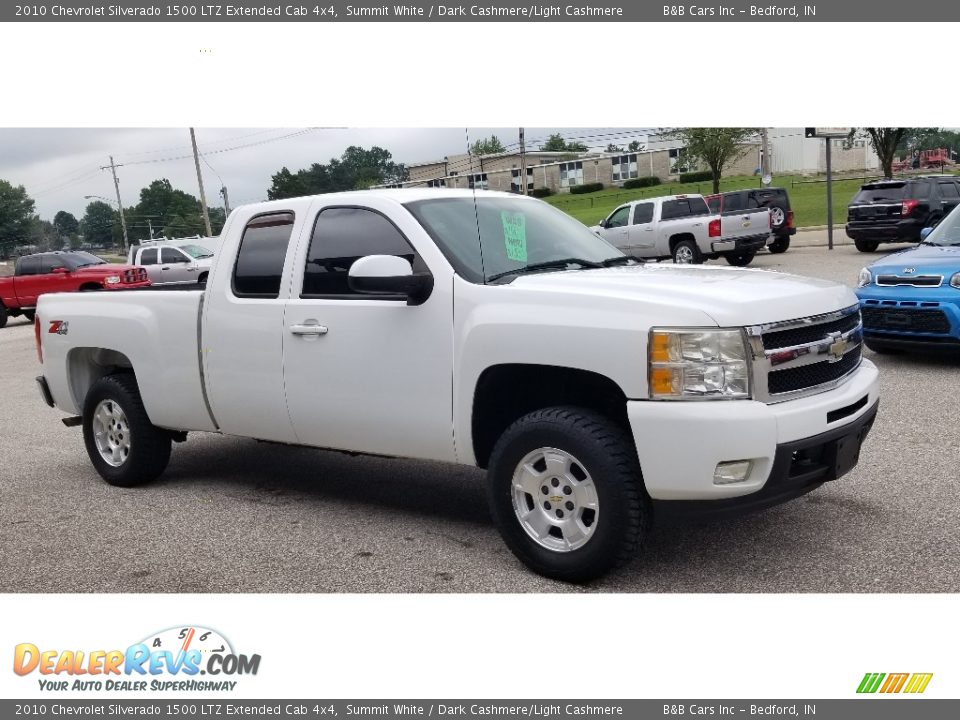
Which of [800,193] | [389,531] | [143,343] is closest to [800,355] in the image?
[389,531]

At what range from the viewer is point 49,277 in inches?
884

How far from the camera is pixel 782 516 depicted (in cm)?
527

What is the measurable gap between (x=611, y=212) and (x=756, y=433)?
20.7 meters

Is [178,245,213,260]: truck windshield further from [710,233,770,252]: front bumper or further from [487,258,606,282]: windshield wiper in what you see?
[487,258,606,282]: windshield wiper

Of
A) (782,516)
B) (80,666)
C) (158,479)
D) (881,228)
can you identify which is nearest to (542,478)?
(782,516)

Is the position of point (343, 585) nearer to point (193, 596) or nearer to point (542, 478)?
point (193, 596)

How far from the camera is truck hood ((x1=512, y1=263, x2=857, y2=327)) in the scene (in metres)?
4.07

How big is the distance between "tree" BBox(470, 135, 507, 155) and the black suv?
62.2ft

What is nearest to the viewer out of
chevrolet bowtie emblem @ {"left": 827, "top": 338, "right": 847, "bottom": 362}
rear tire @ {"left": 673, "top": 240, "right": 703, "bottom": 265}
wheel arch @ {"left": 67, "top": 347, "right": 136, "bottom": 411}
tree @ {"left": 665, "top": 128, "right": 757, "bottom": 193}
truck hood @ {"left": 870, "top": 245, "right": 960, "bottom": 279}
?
chevrolet bowtie emblem @ {"left": 827, "top": 338, "right": 847, "bottom": 362}

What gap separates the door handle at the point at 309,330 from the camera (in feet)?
17.3

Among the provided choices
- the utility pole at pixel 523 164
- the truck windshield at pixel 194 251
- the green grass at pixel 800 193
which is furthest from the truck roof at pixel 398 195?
the green grass at pixel 800 193

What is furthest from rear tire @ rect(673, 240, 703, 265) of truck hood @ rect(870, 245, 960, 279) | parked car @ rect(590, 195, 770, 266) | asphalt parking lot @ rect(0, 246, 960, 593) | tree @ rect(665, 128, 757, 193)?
tree @ rect(665, 128, 757, 193)

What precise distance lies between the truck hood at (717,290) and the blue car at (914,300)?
4.63 meters

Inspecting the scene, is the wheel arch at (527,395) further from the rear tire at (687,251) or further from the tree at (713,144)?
the tree at (713,144)
